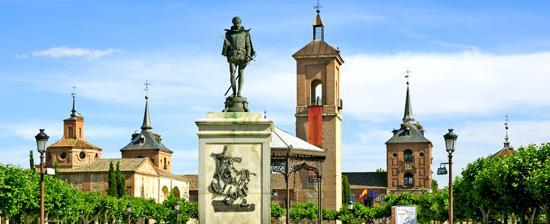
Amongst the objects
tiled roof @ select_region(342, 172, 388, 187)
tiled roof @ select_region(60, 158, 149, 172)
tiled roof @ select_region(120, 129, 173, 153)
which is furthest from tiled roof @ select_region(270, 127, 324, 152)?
tiled roof @ select_region(120, 129, 173, 153)

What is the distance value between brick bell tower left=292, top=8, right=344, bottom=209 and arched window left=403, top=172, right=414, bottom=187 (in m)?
32.9

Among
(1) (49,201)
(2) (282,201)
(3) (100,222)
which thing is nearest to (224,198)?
(1) (49,201)

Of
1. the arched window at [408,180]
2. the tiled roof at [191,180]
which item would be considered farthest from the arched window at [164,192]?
the arched window at [408,180]

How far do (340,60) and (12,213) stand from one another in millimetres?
71333

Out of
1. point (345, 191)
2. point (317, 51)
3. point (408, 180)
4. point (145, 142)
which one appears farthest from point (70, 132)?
point (408, 180)

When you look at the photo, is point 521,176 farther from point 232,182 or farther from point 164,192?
point 164,192

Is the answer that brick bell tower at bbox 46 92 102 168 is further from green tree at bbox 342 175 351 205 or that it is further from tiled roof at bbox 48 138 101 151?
green tree at bbox 342 175 351 205

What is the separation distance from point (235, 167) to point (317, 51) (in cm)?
9574

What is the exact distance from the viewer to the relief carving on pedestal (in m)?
18.1

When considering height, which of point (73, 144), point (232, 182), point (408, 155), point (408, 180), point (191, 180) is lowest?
point (232, 182)

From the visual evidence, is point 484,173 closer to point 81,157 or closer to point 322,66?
point 322,66

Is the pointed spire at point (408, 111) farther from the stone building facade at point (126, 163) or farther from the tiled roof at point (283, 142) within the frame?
the tiled roof at point (283, 142)

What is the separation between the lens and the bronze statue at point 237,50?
18719 mm

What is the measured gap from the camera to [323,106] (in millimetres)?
110500
